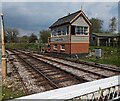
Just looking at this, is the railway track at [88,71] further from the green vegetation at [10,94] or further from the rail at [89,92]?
the rail at [89,92]

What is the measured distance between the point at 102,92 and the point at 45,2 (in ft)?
4.49

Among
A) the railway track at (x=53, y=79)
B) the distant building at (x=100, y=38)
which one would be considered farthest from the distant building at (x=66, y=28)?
the railway track at (x=53, y=79)

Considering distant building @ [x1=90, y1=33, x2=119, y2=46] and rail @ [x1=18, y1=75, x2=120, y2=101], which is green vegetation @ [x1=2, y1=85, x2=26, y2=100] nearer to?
rail @ [x1=18, y1=75, x2=120, y2=101]

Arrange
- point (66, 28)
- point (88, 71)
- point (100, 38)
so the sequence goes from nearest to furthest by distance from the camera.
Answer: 1. point (66, 28)
2. point (88, 71)
3. point (100, 38)

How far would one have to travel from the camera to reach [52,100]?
4.73 feet

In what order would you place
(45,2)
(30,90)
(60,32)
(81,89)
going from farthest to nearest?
(60,32)
(30,90)
(45,2)
(81,89)

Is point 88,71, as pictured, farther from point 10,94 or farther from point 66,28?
point 10,94

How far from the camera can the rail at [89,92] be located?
149cm

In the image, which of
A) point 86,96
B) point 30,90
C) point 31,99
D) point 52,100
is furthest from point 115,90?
point 30,90

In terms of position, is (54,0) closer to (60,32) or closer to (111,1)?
(111,1)

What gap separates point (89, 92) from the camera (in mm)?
1721

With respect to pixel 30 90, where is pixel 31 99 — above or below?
above

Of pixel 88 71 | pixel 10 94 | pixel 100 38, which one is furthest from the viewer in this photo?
pixel 100 38

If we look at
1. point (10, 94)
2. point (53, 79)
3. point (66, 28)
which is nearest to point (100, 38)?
point (66, 28)
